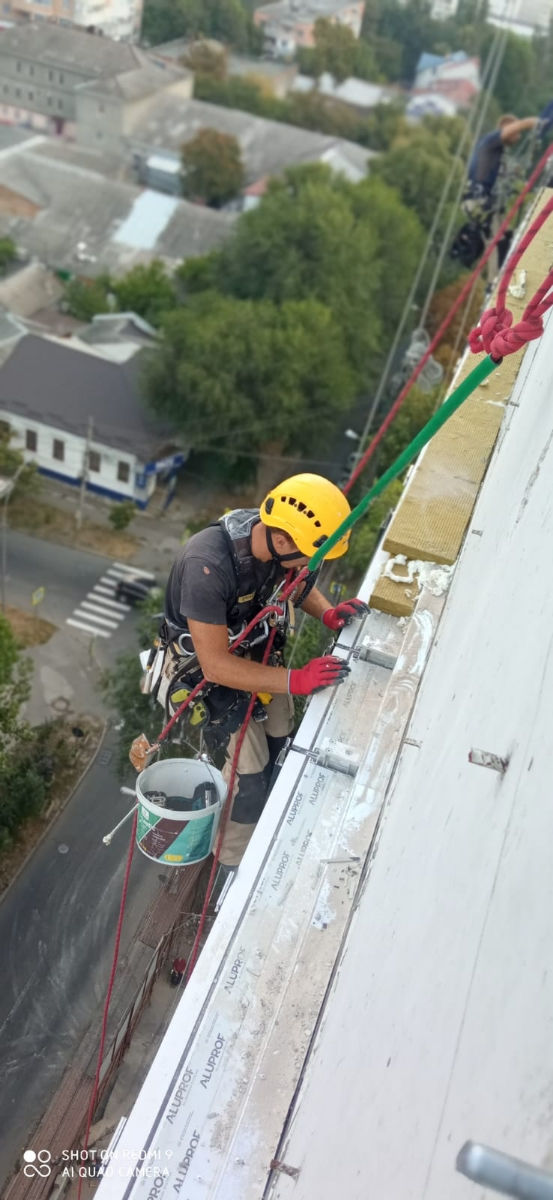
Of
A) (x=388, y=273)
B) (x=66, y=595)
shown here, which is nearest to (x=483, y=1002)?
(x=66, y=595)

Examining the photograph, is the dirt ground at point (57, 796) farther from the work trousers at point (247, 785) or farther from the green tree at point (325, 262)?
the green tree at point (325, 262)

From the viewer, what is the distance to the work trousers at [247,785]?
13.0ft

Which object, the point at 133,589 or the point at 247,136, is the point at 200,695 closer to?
the point at 133,589

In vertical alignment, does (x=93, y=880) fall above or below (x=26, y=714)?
above

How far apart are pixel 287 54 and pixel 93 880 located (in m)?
38.8

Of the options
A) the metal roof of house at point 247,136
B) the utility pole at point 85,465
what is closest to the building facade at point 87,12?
the metal roof of house at point 247,136

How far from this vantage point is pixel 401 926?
7.57ft

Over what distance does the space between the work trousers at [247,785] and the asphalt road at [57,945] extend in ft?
8.95

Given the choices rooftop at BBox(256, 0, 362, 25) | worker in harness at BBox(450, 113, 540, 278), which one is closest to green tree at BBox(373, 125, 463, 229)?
worker in harness at BBox(450, 113, 540, 278)

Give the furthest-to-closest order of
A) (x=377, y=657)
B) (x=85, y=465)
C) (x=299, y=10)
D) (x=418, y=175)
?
1. (x=299, y=10)
2. (x=418, y=175)
3. (x=85, y=465)
4. (x=377, y=657)

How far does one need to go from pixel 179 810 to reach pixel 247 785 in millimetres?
313

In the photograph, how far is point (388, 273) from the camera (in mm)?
20719

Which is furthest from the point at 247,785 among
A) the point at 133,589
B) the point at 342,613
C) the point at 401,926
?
the point at 133,589

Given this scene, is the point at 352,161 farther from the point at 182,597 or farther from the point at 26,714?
the point at 182,597
